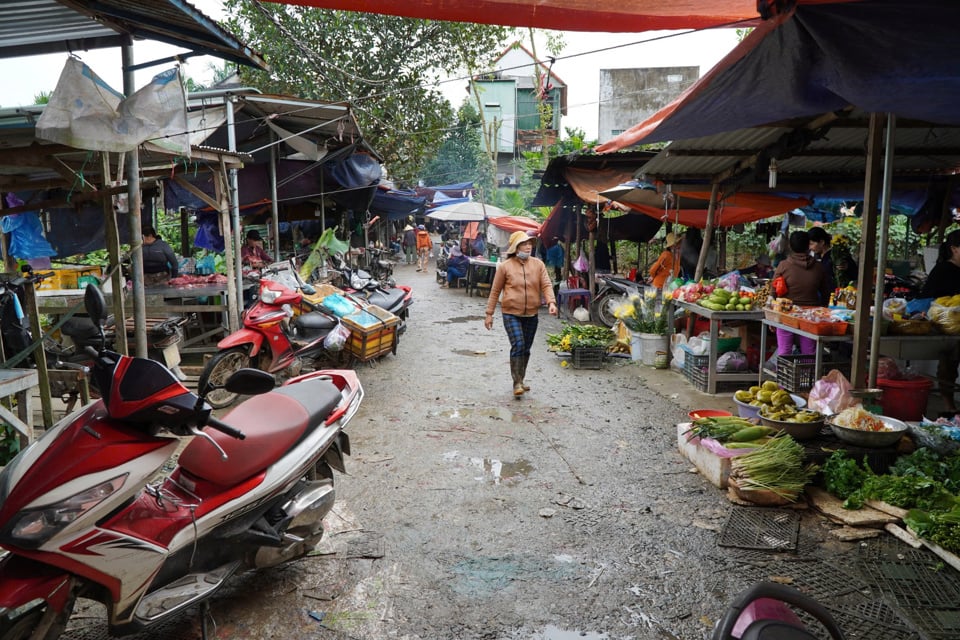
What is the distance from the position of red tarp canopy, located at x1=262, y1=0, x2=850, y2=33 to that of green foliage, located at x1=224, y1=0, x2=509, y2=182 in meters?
14.8

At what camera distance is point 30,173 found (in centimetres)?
642

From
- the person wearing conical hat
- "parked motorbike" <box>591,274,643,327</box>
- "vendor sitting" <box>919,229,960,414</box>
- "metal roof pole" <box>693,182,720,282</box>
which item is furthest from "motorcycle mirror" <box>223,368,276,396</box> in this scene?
"parked motorbike" <box>591,274,643,327</box>

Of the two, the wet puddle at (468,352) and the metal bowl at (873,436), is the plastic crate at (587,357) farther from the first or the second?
the metal bowl at (873,436)

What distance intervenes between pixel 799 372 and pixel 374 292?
6.90 metres

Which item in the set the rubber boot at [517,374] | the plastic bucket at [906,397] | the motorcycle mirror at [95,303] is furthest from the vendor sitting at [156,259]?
the plastic bucket at [906,397]

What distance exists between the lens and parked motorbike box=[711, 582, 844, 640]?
1.45m

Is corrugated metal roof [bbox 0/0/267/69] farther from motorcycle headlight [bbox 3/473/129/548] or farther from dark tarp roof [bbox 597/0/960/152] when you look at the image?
dark tarp roof [bbox 597/0/960/152]

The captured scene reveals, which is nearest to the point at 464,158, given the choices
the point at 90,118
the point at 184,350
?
the point at 184,350

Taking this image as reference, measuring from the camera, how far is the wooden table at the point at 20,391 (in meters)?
4.17

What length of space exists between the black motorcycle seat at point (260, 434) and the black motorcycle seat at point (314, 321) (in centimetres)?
463

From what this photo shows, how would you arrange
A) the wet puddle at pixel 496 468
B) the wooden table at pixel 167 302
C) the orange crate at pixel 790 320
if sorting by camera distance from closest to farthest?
the wet puddle at pixel 496 468 → the orange crate at pixel 790 320 → the wooden table at pixel 167 302

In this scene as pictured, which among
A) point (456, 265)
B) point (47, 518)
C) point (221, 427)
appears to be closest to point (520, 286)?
point (221, 427)

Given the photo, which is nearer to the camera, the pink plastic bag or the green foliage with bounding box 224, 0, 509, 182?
the pink plastic bag

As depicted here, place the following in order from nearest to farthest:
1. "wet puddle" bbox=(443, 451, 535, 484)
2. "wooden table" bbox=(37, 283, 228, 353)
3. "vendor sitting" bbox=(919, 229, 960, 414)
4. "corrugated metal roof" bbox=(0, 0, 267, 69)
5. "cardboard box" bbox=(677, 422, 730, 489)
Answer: "corrugated metal roof" bbox=(0, 0, 267, 69), "cardboard box" bbox=(677, 422, 730, 489), "wet puddle" bbox=(443, 451, 535, 484), "vendor sitting" bbox=(919, 229, 960, 414), "wooden table" bbox=(37, 283, 228, 353)
